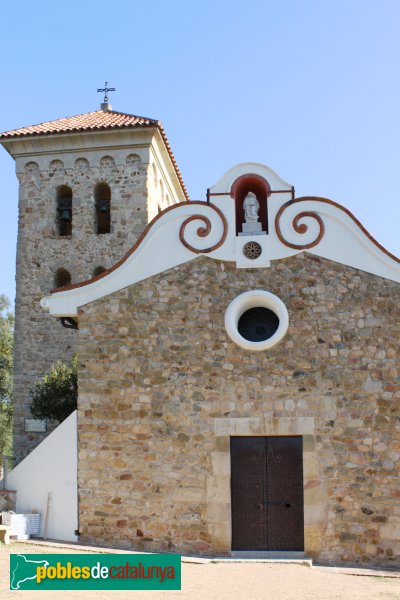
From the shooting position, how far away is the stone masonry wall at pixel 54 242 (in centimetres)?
1962

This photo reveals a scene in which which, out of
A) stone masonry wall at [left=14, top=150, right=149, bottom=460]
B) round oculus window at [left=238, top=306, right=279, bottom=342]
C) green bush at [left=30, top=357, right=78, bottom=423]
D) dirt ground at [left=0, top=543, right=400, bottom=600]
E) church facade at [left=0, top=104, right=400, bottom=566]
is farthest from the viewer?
stone masonry wall at [left=14, top=150, right=149, bottom=460]

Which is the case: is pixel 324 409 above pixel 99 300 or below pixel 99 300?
below

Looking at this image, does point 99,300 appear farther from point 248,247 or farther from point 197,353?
point 248,247

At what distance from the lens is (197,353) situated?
12031 mm

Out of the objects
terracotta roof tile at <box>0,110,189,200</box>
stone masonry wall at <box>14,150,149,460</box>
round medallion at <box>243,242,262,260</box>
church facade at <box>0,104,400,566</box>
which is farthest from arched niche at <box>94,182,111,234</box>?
round medallion at <box>243,242,262,260</box>

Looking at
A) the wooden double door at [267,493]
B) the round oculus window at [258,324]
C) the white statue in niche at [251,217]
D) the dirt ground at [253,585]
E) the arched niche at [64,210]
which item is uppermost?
the arched niche at [64,210]

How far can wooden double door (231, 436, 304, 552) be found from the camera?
11.5 metres

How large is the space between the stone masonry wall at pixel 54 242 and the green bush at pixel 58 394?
1.18 meters

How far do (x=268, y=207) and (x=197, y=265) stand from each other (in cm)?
164

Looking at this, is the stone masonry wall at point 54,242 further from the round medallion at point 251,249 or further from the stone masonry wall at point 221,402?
the round medallion at point 251,249

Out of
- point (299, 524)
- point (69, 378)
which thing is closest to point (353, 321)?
point (299, 524)

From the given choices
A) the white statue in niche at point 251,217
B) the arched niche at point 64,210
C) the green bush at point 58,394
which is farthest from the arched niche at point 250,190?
the arched niche at point 64,210

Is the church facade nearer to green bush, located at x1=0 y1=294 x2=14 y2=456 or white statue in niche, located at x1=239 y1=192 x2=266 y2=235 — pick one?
white statue in niche, located at x1=239 y1=192 x2=266 y2=235

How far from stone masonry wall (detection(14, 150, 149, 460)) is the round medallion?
8030mm
